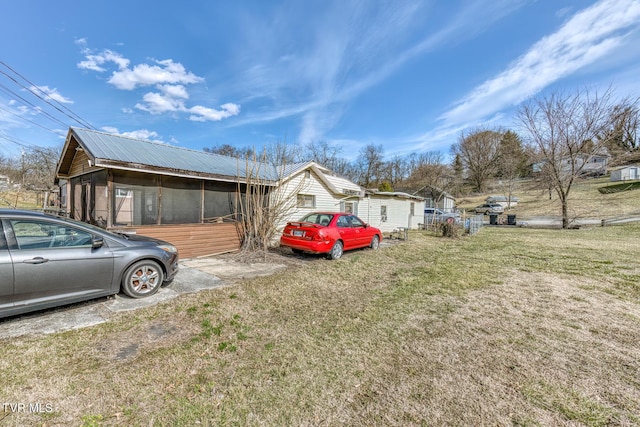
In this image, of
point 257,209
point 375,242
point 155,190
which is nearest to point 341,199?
point 375,242

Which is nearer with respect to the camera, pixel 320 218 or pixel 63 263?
pixel 63 263

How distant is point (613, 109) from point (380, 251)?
20.3 metres

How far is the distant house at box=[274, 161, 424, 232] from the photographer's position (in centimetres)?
1133

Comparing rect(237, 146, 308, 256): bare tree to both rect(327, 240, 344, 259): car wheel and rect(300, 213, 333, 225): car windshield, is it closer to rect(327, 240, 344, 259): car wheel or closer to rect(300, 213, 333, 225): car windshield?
rect(300, 213, 333, 225): car windshield

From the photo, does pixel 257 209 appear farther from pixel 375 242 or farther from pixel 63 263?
pixel 63 263

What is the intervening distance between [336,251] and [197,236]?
170 inches

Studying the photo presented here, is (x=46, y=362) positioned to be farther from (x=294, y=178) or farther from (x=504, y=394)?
(x=294, y=178)

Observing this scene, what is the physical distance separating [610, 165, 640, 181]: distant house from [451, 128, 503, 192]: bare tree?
14.2m

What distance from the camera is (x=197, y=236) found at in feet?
26.5

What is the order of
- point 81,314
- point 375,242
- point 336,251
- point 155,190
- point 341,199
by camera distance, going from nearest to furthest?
point 81,314 < point 155,190 < point 336,251 < point 375,242 < point 341,199

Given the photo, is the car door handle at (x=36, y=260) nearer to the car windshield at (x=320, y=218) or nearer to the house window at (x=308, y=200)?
the car windshield at (x=320, y=218)

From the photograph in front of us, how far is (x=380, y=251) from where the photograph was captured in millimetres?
9820

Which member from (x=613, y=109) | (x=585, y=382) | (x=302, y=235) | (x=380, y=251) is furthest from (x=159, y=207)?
(x=613, y=109)

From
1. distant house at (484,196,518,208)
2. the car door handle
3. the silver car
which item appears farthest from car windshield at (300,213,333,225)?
distant house at (484,196,518,208)
